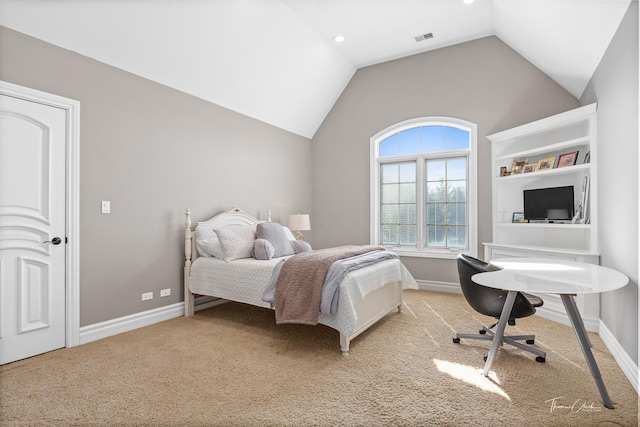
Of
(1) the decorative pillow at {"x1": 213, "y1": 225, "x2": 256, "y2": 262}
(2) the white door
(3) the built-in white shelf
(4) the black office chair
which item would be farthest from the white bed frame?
(3) the built-in white shelf

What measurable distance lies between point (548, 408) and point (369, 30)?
436 cm

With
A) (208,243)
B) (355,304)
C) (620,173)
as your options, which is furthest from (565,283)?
(208,243)

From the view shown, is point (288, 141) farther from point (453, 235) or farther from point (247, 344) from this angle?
point (247, 344)

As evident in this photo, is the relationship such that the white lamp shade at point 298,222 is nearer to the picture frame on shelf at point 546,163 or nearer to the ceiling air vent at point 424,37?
the ceiling air vent at point 424,37

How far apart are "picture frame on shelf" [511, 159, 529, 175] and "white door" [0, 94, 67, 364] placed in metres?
4.81

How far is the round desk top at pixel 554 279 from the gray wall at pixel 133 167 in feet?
10.2

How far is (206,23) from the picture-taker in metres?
3.46

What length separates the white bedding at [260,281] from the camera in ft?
8.93

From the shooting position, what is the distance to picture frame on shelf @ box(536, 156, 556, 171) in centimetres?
384

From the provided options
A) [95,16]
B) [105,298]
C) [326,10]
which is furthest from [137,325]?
[326,10]

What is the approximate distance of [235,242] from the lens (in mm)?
3727

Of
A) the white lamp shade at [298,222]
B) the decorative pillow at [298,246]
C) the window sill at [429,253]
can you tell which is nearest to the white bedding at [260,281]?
the decorative pillow at [298,246]

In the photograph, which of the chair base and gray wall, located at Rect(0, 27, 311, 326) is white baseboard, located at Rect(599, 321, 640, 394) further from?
gray wall, located at Rect(0, 27, 311, 326)

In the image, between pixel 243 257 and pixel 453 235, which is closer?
pixel 243 257
